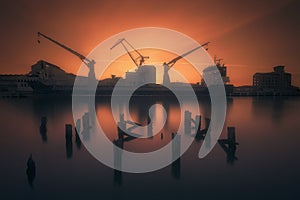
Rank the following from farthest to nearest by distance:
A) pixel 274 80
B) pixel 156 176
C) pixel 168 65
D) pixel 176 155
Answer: pixel 274 80, pixel 168 65, pixel 176 155, pixel 156 176

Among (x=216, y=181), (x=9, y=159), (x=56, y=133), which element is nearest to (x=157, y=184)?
(x=216, y=181)

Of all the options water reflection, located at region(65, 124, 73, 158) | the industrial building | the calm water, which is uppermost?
the industrial building

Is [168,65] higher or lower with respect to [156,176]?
higher

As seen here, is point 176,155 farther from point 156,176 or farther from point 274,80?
point 274,80

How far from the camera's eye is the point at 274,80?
14662cm

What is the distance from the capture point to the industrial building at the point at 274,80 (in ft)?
481

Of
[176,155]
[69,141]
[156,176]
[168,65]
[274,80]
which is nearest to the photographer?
[156,176]

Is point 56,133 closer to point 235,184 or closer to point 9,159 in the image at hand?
point 9,159

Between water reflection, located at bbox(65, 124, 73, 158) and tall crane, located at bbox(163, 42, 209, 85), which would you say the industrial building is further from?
water reflection, located at bbox(65, 124, 73, 158)

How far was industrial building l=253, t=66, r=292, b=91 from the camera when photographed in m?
147

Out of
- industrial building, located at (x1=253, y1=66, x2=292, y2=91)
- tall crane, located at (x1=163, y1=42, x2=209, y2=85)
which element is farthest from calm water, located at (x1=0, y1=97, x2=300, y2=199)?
industrial building, located at (x1=253, y1=66, x2=292, y2=91)

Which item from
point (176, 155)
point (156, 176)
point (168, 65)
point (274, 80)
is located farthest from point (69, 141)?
point (274, 80)

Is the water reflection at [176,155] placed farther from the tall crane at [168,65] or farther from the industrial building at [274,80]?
the industrial building at [274,80]

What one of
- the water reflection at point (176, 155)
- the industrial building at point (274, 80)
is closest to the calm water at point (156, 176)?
the water reflection at point (176, 155)
